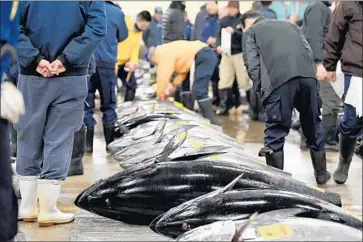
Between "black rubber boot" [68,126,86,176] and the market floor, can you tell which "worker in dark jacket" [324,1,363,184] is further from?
"black rubber boot" [68,126,86,176]

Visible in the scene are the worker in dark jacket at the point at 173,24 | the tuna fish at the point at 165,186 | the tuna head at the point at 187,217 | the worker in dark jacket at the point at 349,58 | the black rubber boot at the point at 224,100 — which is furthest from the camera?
the black rubber boot at the point at 224,100

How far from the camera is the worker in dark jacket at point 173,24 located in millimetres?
10477

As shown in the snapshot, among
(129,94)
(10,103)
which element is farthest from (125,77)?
(10,103)

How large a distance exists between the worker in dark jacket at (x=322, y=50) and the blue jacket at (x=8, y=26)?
5465mm

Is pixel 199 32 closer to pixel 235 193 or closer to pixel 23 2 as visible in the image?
pixel 23 2

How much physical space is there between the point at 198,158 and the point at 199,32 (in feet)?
29.2

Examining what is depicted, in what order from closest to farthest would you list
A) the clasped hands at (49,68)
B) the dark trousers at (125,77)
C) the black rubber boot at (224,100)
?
the clasped hands at (49,68)
the dark trousers at (125,77)
the black rubber boot at (224,100)

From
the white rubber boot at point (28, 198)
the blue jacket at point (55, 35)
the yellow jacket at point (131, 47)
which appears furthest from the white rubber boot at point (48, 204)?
the yellow jacket at point (131, 47)

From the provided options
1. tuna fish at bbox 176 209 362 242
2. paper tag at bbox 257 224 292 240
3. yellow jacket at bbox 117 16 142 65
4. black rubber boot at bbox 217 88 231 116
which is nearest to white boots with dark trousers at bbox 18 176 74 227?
tuna fish at bbox 176 209 362 242

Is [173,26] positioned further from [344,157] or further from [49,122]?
[49,122]

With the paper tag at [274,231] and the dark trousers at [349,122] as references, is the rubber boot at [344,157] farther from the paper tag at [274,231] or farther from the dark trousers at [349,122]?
the paper tag at [274,231]

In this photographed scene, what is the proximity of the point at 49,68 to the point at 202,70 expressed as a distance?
5240mm

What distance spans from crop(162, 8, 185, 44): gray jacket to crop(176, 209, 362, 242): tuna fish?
8041 mm

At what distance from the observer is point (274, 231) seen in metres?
2.49
